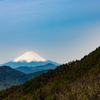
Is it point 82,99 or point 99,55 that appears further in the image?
point 99,55

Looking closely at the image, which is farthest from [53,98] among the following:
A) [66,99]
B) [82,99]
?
[82,99]

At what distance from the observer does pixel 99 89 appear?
12461 millimetres

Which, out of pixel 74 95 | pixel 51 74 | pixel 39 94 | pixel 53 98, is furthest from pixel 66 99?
pixel 51 74

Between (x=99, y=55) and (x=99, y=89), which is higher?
(x=99, y=55)

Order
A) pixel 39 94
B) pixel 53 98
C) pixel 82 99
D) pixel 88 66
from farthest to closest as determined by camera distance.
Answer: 1. pixel 88 66
2. pixel 39 94
3. pixel 53 98
4. pixel 82 99

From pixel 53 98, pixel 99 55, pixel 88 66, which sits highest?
pixel 99 55

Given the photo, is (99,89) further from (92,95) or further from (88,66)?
(88,66)

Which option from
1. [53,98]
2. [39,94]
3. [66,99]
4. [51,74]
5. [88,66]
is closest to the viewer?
[66,99]

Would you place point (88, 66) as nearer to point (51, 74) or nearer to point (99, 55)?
point (99, 55)

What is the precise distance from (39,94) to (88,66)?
62.0m

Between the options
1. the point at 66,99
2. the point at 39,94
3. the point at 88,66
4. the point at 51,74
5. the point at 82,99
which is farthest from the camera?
the point at 51,74

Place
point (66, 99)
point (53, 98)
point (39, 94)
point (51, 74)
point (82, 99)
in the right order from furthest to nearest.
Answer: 1. point (51, 74)
2. point (39, 94)
3. point (53, 98)
4. point (66, 99)
5. point (82, 99)

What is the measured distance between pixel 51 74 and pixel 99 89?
104m

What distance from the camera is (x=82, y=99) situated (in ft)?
36.0
